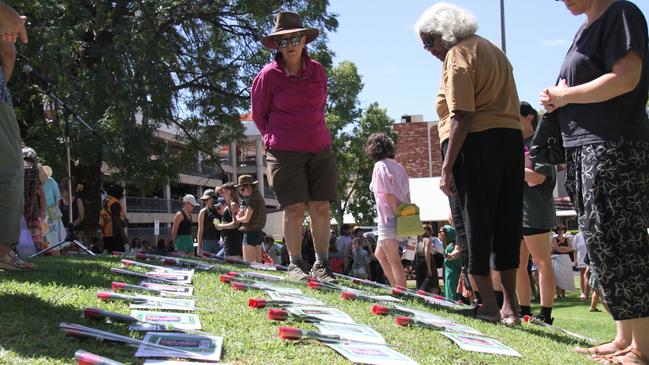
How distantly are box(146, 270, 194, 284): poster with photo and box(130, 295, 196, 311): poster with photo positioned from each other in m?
0.97

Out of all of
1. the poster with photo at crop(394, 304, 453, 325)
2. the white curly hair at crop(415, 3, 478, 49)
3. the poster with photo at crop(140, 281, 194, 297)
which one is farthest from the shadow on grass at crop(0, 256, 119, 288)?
the white curly hair at crop(415, 3, 478, 49)

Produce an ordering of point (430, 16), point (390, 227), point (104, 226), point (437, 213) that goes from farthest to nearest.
Answer: point (437, 213) < point (104, 226) < point (390, 227) < point (430, 16)

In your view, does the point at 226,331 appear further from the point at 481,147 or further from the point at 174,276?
the point at 174,276

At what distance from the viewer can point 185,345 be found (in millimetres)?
2715

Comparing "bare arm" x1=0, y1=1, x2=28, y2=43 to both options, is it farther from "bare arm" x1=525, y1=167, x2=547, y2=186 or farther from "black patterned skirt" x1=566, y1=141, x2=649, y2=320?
"bare arm" x1=525, y1=167, x2=547, y2=186

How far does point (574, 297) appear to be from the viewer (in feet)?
52.9

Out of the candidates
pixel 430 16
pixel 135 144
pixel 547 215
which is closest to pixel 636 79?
pixel 430 16

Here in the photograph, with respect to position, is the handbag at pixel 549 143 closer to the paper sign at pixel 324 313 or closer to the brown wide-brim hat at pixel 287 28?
the paper sign at pixel 324 313

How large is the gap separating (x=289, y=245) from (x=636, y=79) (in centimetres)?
340

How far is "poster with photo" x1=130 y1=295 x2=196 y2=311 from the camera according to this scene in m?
3.55

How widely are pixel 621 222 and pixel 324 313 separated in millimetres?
1603

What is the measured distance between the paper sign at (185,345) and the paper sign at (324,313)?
804 millimetres

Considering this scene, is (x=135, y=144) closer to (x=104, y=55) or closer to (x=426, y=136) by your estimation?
(x=104, y=55)

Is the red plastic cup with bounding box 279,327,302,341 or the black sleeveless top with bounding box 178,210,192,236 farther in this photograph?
the black sleeveless top with bounding box 178,210,192,236
